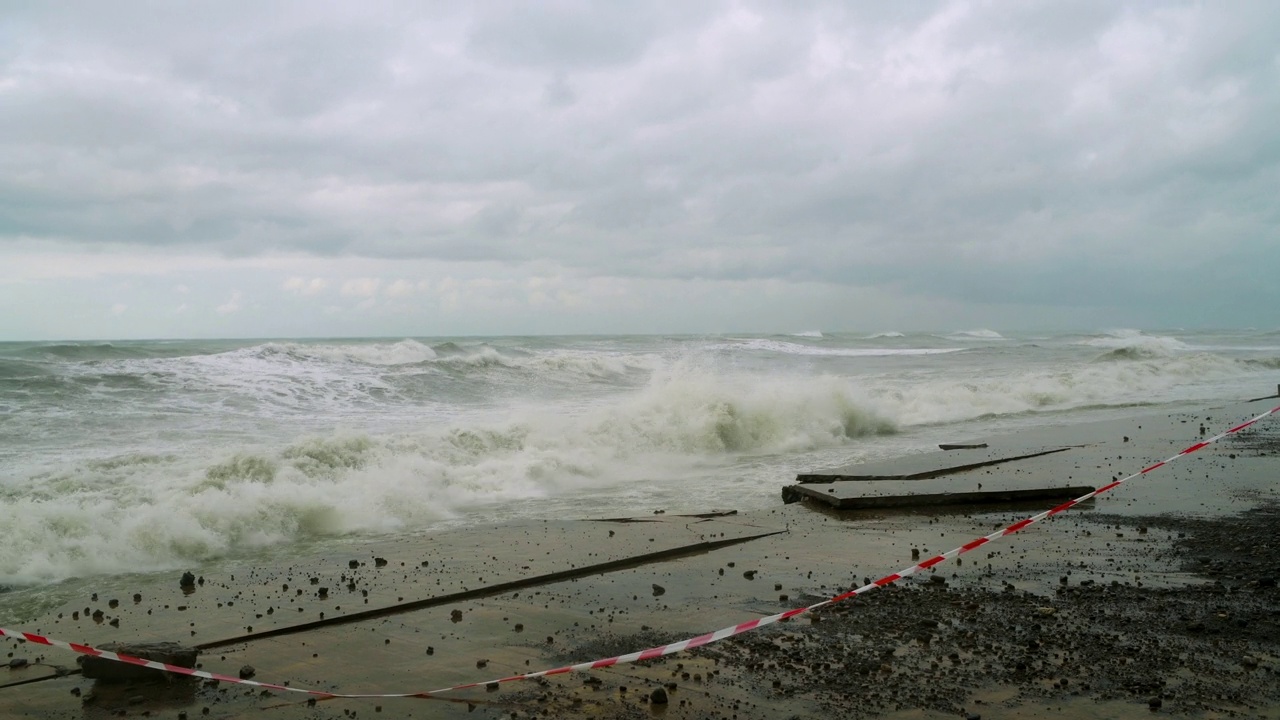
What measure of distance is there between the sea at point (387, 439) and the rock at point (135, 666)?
8.38 feet

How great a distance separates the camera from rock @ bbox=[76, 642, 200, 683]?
4730mm

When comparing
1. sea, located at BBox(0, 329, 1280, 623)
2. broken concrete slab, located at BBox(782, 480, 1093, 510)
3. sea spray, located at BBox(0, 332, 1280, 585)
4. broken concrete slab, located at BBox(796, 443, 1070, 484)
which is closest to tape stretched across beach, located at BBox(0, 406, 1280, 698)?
sea, located at BBox(0, 329, 1280, 623)

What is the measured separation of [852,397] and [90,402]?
16.8 metres

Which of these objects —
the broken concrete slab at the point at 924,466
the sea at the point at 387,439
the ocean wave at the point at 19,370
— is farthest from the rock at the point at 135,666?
the ocean wave at the point at 19,370

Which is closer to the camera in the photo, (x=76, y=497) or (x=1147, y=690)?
(x=1147, y=690)

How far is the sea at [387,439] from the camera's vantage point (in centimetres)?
917

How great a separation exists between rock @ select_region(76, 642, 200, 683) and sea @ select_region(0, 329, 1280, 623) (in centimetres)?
255

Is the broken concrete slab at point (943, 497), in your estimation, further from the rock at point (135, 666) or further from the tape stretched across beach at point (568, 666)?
the rock at point (135, 666)

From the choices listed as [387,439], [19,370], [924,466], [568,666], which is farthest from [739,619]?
[19,370]

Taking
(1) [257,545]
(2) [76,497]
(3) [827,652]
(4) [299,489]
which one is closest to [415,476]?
(4) [299,489]

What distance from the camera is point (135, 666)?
187 inches

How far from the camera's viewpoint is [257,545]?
9.23 metres

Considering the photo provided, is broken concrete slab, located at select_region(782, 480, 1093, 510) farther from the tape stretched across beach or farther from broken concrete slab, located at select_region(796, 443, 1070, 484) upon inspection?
the tape stretched across beach

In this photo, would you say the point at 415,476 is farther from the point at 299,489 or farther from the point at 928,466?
the point at 928,466
